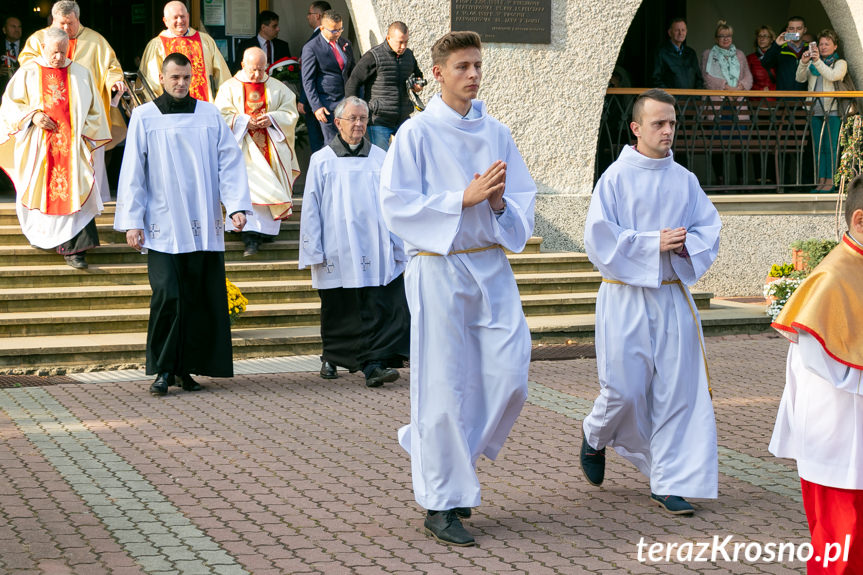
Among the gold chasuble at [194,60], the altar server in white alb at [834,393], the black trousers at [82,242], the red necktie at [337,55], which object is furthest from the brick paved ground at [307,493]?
the red necktie at [337,55]

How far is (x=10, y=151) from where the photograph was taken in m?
11.0

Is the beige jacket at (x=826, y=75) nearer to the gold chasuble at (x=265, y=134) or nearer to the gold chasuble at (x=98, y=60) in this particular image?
the gold chasuble at (x=265, y=134)

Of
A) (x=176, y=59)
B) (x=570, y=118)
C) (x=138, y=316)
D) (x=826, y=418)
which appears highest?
(x=176, y=59)

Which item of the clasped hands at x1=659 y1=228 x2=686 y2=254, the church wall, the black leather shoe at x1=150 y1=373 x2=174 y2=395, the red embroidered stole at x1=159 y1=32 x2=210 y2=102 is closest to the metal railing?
the church wall

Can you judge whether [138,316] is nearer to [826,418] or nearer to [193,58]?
[193,58]

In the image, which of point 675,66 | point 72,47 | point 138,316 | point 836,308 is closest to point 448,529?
point 836,308

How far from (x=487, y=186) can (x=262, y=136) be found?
698 centimetres

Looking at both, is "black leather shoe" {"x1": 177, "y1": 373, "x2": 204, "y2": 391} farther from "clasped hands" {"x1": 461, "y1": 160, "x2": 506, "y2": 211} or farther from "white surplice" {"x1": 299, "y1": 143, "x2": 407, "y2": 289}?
"clasped hands" {"x1": 461, "y1": 160, "x2": 506, "y2": 211}

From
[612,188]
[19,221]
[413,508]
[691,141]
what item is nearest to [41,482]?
[413,508]

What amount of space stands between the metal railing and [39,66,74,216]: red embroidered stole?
20.3ft

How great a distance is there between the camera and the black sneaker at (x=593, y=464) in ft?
19.7

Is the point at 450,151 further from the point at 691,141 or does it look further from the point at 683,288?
the point at 691,141

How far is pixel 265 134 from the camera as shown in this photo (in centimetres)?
1184

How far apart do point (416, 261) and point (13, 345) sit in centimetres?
503
